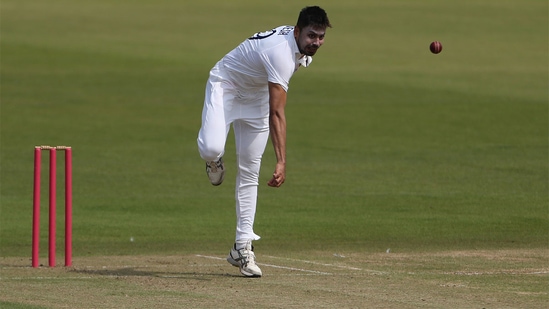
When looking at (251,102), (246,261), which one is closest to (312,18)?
(251,102)

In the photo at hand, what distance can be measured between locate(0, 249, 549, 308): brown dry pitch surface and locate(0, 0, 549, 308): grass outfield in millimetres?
111

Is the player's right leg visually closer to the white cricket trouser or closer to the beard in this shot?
the white cricket trouser

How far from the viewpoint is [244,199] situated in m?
9.33

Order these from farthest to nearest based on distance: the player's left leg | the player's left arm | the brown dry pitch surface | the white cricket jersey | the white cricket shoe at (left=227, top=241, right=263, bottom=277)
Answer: the player's left leg, the white cricket shoe at (left=227, top=241, right=263, bottom=277), the white cricket jersey, the player's left arm, the brown dry pitch surface

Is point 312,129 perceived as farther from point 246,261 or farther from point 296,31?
point 296,31

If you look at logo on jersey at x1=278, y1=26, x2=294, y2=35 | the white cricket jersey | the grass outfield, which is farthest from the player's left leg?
logo on jersey at x1=278, y1=26, x2=294, y2=35

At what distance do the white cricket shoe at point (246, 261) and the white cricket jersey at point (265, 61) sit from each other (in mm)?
1212

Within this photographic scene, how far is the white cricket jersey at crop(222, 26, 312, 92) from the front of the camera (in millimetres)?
8648

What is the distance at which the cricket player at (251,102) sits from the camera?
8609mm

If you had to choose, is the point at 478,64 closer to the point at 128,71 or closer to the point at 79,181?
the point at 128,71

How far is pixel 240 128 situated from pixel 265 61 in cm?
74

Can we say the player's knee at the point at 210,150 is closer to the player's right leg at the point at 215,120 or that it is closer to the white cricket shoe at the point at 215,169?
the player's right leg at the point at 215,120

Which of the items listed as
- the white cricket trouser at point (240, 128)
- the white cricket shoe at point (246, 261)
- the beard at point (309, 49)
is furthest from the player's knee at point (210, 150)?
the beard at point (309, 49)

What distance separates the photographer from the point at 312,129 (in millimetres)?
24172
